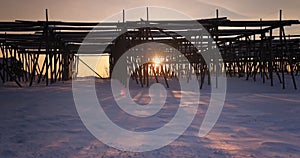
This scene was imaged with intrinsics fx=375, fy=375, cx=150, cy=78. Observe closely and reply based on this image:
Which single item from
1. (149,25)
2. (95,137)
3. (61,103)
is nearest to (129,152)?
(95,137)

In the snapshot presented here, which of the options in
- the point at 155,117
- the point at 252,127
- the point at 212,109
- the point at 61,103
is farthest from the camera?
the point at 61,103

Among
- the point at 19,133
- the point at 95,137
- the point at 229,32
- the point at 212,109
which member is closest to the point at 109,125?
the point at 95,137

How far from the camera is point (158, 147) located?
433cm

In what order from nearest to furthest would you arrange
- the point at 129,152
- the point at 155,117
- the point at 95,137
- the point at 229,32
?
the point at 129,152, the point at 95,137, the point at 155,117, the point at 229,32

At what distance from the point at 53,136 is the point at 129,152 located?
1286 mm

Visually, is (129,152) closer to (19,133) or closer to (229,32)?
(19,133)

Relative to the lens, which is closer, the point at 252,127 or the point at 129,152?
the point at 129,152

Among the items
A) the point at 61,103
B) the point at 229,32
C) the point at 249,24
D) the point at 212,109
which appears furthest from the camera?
the point at 229,32

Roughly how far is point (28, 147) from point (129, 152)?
1166mm

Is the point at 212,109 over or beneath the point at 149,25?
beneath

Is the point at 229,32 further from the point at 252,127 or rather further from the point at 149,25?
the point at 252,127

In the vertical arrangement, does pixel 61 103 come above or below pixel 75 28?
below

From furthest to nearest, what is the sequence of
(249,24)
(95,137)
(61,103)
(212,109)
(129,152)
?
1. (249,24)
2. (61,103)
3. (212,109)
4. (95,137)
5. (129,152)

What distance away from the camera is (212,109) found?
758 cm
